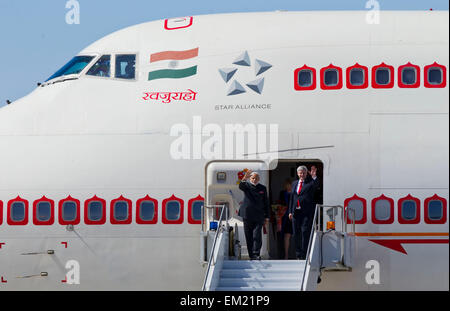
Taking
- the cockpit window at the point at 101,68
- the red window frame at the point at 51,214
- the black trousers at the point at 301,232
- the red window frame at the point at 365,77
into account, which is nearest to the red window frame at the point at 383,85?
the red window frame at the point at 365,77

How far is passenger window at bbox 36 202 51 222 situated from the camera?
22719 millimetres

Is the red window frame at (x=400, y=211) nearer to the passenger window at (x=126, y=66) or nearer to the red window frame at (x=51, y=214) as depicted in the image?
the passenger window at (x=126, y=66)

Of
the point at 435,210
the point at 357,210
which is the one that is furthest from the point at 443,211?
the point at 357,210

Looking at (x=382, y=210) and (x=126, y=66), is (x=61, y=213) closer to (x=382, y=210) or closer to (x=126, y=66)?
(x=126, y=66)

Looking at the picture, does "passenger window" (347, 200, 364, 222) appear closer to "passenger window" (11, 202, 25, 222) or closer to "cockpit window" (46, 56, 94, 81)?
"cockpit window" (46, 56, 94, 81)

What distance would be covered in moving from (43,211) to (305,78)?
7061mm

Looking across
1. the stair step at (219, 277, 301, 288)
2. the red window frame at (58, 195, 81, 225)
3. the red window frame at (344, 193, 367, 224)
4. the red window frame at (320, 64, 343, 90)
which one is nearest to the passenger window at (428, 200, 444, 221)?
the red window frame at (344, 193, 367, 224)

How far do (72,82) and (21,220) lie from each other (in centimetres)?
372

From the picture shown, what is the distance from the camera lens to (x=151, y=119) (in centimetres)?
2291

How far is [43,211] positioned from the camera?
2273 centimetres

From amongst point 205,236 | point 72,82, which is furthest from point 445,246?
point 72,82

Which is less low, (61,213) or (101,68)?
(101,68)
